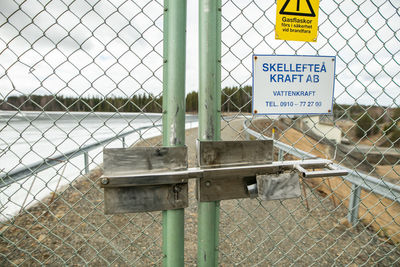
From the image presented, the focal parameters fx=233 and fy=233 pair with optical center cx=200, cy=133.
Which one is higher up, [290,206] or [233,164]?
[233,164]

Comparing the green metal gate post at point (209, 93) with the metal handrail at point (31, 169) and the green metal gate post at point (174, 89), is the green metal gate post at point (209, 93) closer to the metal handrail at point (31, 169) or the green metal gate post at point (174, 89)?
the green metal gate post at point (174, 89)

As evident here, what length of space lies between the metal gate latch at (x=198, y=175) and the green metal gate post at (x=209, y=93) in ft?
0.28

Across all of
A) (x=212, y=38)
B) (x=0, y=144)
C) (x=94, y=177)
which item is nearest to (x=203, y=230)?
(x=212, y=38)

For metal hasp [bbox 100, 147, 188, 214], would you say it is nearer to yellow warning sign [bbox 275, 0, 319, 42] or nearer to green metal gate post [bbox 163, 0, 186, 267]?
green metal gate post [bbox 163, 0, 186, 267]

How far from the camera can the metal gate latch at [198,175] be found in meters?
1.21

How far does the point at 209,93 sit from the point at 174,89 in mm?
194

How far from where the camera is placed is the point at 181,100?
1262 millimetres

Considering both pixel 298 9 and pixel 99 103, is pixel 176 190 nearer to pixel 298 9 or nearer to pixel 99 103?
pixel 99 103

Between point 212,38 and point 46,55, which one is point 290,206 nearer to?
point 212,38

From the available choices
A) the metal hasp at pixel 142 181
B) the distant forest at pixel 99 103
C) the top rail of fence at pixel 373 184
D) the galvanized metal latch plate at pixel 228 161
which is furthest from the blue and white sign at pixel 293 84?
the metal hasp at pixel 142 181

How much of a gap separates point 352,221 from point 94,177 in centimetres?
511

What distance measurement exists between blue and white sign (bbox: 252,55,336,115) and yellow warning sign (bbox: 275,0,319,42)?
0.47 feet

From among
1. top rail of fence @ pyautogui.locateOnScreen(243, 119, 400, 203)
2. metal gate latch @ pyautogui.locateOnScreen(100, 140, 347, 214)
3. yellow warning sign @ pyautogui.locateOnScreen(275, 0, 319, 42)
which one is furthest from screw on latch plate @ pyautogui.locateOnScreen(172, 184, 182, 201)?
yellow warning sign @ pyautogui.locateOnScreen(275, 0, 319, 42)

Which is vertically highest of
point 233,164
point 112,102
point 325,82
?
point 325,82
